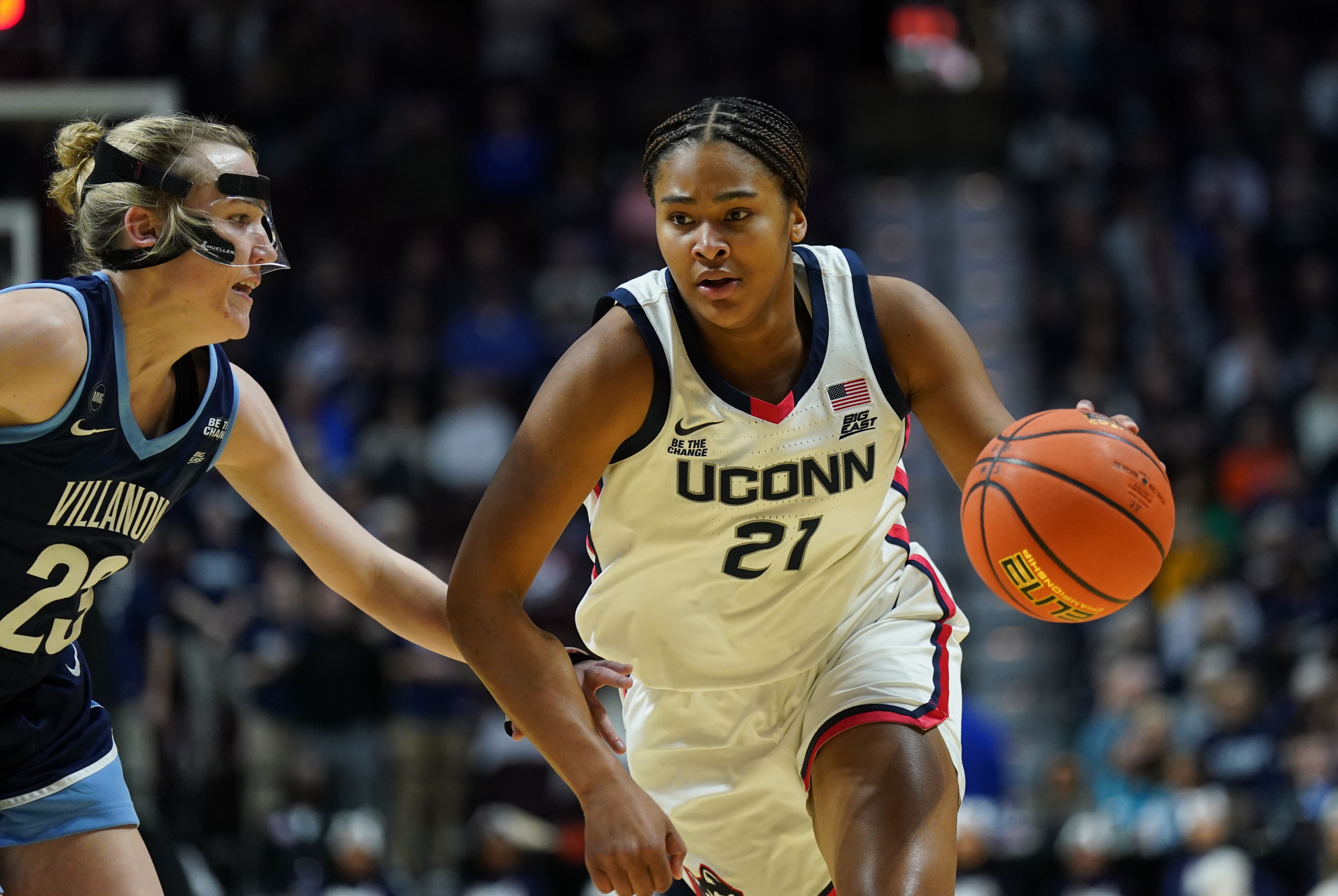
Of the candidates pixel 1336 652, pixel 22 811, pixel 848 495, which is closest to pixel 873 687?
pixel 848 495

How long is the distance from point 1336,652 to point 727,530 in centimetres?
632

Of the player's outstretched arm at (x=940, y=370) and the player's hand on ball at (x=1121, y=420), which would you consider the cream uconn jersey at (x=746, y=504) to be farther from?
the player's hand on ball at (x=1121, y=420)

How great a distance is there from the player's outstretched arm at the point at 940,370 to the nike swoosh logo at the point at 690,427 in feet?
1.39

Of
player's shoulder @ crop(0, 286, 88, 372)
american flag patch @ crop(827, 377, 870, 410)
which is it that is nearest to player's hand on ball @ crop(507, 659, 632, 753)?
american flag patch @ crop(827, 377, 870, 410)

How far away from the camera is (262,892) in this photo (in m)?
8.27

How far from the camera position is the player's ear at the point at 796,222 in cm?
339

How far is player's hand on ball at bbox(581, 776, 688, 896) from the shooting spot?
3.01 m

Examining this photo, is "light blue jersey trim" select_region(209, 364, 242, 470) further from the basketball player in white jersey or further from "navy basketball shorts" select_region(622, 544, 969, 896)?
"navy basketball shorts" select_region(622, 544, 969, 896)

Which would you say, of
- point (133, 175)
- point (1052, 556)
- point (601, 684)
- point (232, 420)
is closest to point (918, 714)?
point (1052, 556)

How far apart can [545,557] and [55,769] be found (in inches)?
45.2

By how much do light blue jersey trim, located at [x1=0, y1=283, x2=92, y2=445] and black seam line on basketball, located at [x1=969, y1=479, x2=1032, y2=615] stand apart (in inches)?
72.0

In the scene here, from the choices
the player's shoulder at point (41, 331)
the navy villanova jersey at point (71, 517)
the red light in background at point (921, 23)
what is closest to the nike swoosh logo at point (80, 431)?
the navy villanova jersey at point (71, 517)

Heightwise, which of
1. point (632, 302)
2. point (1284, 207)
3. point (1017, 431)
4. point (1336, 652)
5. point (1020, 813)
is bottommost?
point (1020, 813)

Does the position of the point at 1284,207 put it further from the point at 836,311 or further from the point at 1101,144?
the point at 836,311
